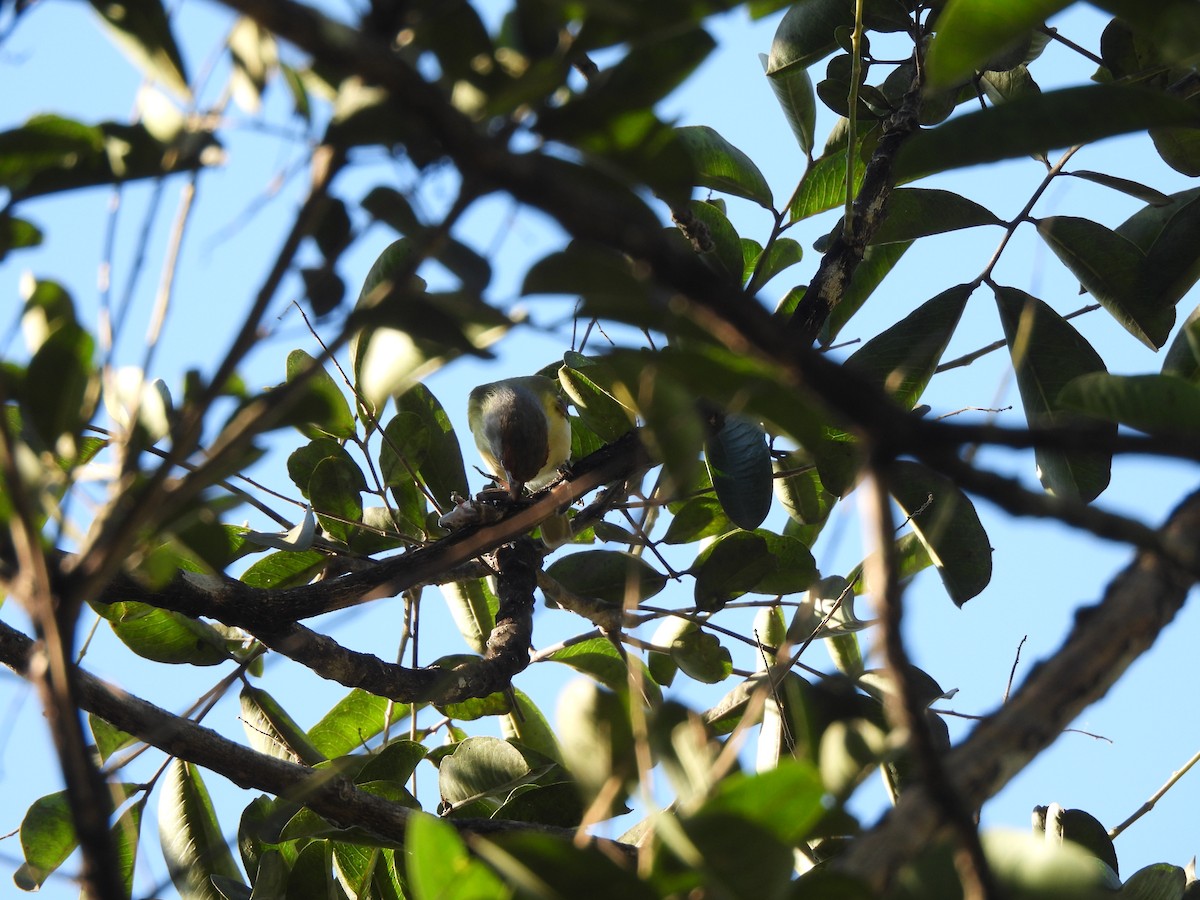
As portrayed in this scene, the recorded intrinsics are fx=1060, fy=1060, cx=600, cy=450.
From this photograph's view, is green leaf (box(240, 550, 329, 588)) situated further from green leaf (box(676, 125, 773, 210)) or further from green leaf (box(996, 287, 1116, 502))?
green leaf (box(996, 287, 1116, 502))

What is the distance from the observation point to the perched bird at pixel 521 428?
3.91m

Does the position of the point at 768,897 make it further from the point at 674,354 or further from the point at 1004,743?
the point at 674,354

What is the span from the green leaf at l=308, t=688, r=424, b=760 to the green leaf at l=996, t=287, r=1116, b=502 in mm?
1380

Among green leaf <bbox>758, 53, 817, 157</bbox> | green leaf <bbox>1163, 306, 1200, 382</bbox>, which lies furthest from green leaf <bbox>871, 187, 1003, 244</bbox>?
green leaf <bbox>1163, 306, 1200, 382</bbox>

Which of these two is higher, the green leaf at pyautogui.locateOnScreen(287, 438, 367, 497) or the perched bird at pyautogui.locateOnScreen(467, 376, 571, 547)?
the perched bird at pyautogui.locateOnScreen(467, 376, 571, 547)

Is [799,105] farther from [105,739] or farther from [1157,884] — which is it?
[105,739]

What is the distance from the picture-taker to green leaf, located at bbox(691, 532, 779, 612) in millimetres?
2051

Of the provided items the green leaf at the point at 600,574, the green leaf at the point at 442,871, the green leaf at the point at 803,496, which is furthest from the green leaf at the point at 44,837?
the green leaf at the point at 803,496

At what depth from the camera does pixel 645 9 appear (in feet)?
2.12

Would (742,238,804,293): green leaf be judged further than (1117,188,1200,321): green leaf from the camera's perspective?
Yes

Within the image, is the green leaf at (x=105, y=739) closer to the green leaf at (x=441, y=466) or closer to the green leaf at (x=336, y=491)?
the green leaf at (x=336, y=491)

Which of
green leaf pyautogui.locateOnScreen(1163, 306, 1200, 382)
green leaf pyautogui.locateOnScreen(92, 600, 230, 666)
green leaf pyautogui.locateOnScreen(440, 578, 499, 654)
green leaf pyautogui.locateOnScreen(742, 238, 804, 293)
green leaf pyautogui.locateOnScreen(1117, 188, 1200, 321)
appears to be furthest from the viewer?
green leaf pyautogui.locateOnScreen(440, 578, 499, 654)

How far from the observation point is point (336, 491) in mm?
2055

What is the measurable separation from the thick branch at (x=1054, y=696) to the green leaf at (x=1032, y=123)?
0.34m
